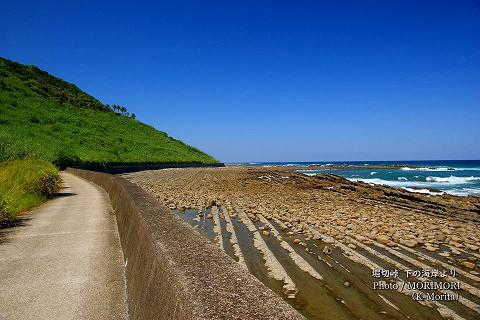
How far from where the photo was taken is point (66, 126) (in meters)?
51.0

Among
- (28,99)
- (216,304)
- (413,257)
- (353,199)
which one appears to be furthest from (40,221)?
(28,99)

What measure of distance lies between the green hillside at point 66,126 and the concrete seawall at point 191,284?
54.3ft

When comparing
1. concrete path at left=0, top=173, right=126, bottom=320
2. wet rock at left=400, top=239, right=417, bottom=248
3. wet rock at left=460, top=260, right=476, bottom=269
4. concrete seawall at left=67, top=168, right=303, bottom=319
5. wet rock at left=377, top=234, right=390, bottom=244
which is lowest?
wet rock at left=460, top=260, right=476, bottom=269

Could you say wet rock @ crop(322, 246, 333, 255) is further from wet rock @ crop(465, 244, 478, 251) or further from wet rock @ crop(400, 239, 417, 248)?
wet rock @ crop(465, 244, 478, 251)

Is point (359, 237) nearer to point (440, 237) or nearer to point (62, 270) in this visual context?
point (440, 237)

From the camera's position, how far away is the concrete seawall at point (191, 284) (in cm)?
216

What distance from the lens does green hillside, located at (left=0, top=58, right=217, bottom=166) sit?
37.5 m

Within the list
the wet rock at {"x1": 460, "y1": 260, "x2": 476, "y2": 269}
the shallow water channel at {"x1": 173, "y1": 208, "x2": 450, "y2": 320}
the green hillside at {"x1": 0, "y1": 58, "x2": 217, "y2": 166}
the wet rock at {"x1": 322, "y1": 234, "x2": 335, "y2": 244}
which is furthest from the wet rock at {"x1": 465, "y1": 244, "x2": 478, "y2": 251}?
the green hillside at {"x1": 0, "y1": 58, "x2": 217, "y2": 166}

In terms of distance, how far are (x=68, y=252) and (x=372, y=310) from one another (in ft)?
17.4

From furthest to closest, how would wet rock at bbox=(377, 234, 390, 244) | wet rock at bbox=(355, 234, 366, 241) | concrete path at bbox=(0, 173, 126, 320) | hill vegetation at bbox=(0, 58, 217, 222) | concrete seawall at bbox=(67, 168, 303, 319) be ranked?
1. hill vegetation at bbox=(0, 58, 217, 222)
2. wet rock at bbox=(355, 234, 366, 241)
3. wet rock at bbox=(377, 234, 390, 244)
4. concrete path at bbox=(0, 173, 126, 320)
5. concrete seawall at bbox=(67, 168, 303, 319)

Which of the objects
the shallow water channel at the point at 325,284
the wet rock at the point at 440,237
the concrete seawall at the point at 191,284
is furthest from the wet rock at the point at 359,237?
the concrete seawall at the point at 191,284

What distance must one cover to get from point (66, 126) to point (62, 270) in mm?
51393

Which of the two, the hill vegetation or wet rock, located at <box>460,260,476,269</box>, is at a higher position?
the hill vegetation

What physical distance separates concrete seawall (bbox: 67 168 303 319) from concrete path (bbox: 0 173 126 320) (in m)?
0.54
